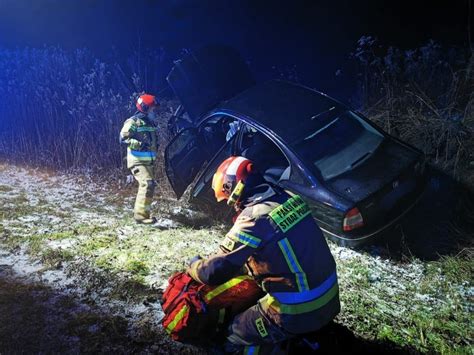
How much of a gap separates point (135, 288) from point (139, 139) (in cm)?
237

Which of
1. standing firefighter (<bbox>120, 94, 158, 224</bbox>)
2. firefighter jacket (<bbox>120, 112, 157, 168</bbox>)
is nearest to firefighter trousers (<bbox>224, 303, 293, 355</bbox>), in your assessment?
standing firefighter (<bbox>120, 94, 158, 224</bbox>)

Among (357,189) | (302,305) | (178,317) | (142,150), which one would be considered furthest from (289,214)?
(142,150)

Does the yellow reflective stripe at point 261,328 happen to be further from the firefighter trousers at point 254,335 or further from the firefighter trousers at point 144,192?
the firefighter trousers at point 144,192

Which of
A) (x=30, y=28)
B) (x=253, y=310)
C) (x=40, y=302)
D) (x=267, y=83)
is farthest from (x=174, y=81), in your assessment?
(x=30, y=28)

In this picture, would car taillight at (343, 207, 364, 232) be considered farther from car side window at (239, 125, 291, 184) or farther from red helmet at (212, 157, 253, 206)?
red helmet at (212, 157, 253, 206)

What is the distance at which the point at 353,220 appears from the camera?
3.63 meters

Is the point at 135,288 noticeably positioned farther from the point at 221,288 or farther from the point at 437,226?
the point at 437,226

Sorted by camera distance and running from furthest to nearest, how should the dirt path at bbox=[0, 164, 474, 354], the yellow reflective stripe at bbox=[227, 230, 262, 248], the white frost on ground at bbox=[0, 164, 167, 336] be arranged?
the white frost on ground at bbox=[0, 164, 167, 336]
the dirt path at bbox=[0, 164, 474, 354]
the yellow reflective stripe at bbox=[227, 230, 262, 248]

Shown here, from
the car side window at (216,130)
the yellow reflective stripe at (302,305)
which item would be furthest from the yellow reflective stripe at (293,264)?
the car side window at (216,130)

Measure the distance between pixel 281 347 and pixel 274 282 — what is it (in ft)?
1.66

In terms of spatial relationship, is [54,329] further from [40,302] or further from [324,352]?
[324,352]

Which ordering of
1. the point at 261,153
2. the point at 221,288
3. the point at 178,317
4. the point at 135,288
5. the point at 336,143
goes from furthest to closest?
the point at 261,153
the point at 336,143
the point at 135,288
the point at 221,288
the point at 178,317

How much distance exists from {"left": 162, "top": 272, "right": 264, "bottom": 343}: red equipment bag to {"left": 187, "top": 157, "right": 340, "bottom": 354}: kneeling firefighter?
21 cm

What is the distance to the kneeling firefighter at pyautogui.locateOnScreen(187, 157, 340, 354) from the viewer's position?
2135mm
